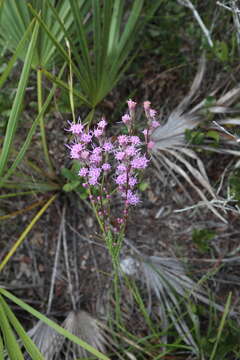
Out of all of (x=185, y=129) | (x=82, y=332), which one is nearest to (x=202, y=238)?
(x=185, y=129)

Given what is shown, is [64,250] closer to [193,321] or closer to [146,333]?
[146,333]

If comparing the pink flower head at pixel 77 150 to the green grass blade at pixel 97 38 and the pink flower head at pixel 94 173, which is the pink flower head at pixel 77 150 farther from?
the green grass blade at pixel 97 38

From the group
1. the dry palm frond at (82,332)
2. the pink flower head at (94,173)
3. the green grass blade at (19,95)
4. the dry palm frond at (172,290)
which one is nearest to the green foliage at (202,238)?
the dry palm frond at (172,290)

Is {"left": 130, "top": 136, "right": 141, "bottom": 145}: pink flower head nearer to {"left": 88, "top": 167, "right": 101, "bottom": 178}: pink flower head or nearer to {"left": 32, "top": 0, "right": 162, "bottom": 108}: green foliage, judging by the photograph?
{"left": 88, "top": 167, "right": 101, "bottom": 178}: pink flower head

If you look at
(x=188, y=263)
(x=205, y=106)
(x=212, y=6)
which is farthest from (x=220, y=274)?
(x=212, y=6)

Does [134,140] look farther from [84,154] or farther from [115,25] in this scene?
[115,25]
